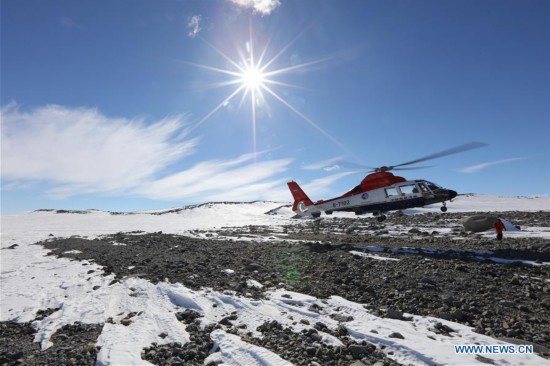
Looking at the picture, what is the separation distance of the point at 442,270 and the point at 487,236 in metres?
11.7

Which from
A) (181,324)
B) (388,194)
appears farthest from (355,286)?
(388,194)

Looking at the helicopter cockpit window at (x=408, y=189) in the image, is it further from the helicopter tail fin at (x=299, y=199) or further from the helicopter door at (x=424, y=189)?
the helicopter tail fin at (x=299, y=199)

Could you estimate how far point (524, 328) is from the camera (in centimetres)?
713

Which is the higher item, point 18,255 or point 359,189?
point 359,189

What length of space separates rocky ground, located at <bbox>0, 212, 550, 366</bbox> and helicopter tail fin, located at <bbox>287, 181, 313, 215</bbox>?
36.4ft

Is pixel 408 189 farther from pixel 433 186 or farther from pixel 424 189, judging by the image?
pixel 433 186

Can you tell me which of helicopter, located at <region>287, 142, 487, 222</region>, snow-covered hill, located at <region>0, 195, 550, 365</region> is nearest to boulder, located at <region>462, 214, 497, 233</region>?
helicopter, located at <region>287, 142, 487, 222</region>

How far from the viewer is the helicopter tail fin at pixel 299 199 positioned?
30.0 metres

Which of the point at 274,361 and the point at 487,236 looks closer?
the point at 274,361

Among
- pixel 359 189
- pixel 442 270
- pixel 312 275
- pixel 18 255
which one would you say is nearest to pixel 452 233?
pixel 359 189

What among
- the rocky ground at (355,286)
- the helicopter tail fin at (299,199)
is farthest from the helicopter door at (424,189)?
the helicopter tail fin at (299,199)

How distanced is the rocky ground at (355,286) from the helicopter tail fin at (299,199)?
36.4 feet

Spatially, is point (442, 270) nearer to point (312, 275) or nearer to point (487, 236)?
point (312, 275)

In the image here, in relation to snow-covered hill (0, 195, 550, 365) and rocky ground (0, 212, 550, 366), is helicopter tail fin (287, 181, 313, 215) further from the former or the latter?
snow-covered hill (0, 195, 550, 365)
